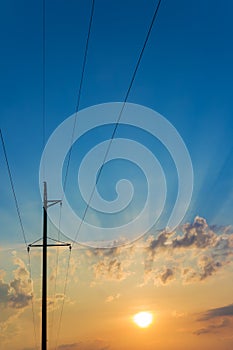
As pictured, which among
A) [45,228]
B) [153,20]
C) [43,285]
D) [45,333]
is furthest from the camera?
[45,228]

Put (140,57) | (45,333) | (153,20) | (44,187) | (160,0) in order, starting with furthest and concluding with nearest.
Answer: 1. (44,187)
2. (45,333)
3. (140,57)
4. (153,20)
5. (160,0)

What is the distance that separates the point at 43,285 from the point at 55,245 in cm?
345

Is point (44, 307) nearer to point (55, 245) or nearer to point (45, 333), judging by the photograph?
point (45, 333)

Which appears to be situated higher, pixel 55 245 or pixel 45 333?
pixel 55 245

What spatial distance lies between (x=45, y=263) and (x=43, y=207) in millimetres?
4228

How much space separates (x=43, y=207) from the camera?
3173 cm

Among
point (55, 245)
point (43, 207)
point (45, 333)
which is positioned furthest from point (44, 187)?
point (45, 333)

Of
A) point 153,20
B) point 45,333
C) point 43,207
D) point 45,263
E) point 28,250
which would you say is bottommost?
point 45,333

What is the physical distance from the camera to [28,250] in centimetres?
3170

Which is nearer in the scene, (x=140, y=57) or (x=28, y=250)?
(x=140, y=57)

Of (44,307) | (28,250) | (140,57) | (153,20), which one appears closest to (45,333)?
(44,307)

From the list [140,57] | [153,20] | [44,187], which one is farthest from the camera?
[44,187]

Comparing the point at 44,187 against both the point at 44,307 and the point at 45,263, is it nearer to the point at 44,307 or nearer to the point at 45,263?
the point at 45,263

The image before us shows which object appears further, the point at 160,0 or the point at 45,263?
the point at 45,263
